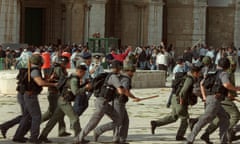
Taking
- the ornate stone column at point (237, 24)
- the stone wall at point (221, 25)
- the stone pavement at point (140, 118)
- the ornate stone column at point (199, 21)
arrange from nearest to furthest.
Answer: the stone pavement at point (140, 118), the ornate stone column at point (199, 21), the ornate stone column at point (237, 24), the stone wall at point (221, 25)

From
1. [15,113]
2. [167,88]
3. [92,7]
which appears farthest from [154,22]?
[15,113]

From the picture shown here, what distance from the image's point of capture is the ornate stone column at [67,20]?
39562 mm

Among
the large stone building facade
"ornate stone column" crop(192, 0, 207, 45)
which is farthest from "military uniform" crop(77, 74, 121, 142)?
"ornate stone column" crop(192, 0, 207, 45)

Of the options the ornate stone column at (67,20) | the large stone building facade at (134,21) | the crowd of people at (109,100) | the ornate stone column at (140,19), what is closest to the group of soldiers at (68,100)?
the crowd of people at (109,100)

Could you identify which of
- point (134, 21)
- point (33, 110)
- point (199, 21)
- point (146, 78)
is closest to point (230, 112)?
point (33, 110)

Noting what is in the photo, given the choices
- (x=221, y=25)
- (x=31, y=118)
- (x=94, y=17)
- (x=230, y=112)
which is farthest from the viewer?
(x=221, y=25)

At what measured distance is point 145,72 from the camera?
2961 cm

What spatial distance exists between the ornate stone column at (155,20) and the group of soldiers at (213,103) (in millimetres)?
25354

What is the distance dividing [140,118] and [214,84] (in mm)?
5372

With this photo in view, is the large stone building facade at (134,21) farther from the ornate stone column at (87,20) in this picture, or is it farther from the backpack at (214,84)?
the backpack at (214,84)

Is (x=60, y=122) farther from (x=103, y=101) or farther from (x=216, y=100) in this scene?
(x=216, y=100)

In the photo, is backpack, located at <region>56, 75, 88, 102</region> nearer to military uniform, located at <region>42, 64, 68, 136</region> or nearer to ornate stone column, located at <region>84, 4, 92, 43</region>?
military uniform, located at <region>42, 64, 68, 136</region>

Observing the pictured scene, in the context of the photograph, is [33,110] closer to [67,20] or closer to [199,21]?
[67,20]

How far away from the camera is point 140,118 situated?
19.7 meters
